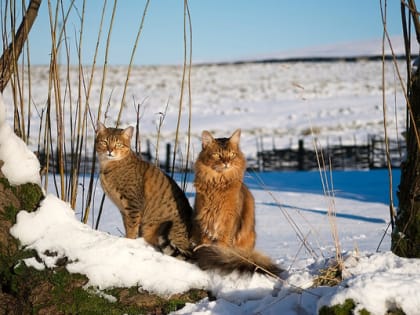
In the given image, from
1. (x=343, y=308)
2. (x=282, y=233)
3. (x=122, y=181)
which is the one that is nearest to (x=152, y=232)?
(x=122, y=181)

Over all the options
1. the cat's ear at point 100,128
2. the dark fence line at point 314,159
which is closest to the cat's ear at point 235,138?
the cat's ear at point 100,128

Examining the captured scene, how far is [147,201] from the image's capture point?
3.77 m

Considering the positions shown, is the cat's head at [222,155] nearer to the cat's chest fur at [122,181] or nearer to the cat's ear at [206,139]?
the cat's ear at [206,139]

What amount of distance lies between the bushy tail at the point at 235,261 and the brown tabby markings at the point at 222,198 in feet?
1.54

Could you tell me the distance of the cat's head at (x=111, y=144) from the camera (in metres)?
3.94

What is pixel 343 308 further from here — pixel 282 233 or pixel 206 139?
pixel 282 233

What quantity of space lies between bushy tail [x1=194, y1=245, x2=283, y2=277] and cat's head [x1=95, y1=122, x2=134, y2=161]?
3.63 ft

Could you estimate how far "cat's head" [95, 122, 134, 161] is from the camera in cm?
394

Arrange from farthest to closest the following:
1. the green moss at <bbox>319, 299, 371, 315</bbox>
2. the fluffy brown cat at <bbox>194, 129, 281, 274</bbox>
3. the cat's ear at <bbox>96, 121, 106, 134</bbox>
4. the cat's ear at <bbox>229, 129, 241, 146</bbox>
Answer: the cat's ear at <bbox>96, 121, 106, 134</bbox> → the cat's ear at <bbox>229, 129, 241, 146</bbox> → the fluffy brown cat at <bbox>194, 129, 281, 274</bbox> → the green moss at <bbox>319, 299, 371, 315</bbox>

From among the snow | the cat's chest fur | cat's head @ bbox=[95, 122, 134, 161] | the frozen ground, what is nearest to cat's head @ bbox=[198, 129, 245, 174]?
the cat's chest fur

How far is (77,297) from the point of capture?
281cm

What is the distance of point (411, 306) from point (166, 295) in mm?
1204

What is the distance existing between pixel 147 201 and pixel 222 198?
1.61ft

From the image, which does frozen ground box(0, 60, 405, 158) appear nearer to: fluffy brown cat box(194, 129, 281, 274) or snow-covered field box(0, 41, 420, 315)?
snow-covered field box(0, 41, 420, 315)
